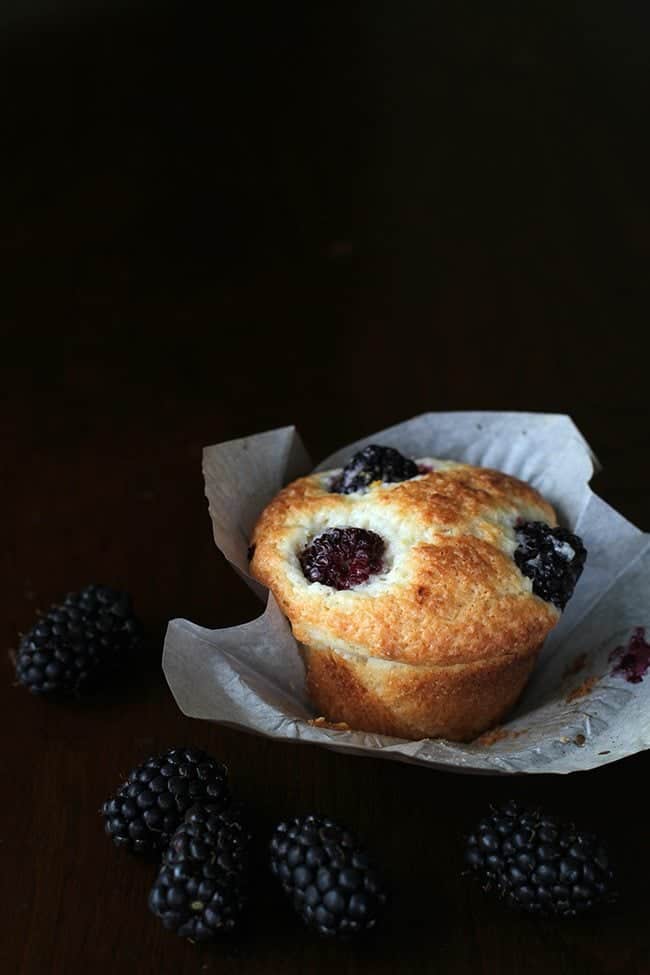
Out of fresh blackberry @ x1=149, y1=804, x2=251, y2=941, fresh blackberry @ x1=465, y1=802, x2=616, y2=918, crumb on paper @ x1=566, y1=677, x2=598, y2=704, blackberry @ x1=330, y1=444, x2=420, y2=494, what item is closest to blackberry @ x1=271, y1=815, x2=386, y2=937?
fresh blackberry @ x1=149, y1=804, x2=251, y2=941

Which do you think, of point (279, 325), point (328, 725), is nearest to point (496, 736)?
point (328, 725)

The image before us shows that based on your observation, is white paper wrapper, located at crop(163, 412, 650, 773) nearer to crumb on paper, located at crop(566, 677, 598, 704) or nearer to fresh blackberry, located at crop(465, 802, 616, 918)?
crumb on paper, located at crop(566, 677, 598, 704)

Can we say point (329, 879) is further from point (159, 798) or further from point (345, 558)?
point (345, 558)

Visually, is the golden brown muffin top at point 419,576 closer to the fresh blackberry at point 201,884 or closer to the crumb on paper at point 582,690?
the crumb on paper at point 582,690

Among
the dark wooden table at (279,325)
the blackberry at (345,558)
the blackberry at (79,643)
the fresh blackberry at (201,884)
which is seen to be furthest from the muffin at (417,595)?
the fresh blackberry at (201,884)

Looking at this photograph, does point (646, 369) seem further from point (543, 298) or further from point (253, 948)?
point (253, 948)
